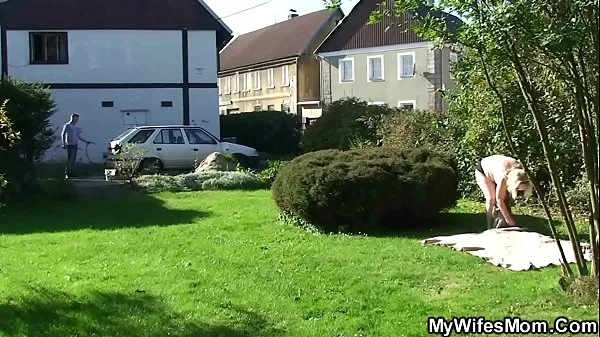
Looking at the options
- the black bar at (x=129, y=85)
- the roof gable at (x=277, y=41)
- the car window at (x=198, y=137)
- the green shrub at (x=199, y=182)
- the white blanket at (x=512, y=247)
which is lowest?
the white blanket at (x=512, y=247)

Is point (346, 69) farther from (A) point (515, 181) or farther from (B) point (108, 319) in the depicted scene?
(B) point (108, 319)

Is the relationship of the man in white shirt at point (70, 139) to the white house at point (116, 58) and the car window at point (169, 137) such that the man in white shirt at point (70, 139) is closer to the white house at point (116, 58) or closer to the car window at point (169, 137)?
the car window at point (169, 137)

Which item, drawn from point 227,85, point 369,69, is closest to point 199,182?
point 369,69

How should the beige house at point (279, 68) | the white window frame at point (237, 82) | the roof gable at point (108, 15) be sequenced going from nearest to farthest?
1. the roof gable at point (108, 15)
2. the beige house at point (279, 68)
3. the white window frame at point (237, 82)

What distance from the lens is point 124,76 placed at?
3145 cm

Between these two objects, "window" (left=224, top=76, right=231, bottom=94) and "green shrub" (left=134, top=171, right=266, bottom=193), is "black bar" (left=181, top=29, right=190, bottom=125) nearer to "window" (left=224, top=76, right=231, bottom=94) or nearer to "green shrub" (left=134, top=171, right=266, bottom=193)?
"green shrub" (left=134, top=171, right=266, bottom=193)

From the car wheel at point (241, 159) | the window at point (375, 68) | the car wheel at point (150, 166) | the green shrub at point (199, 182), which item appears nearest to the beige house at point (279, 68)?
the window at point (375, 68)

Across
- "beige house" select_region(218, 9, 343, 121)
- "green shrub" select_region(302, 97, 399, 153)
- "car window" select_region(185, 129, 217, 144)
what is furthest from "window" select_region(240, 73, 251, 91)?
"car window" select_region(185, 129, 217, 144)

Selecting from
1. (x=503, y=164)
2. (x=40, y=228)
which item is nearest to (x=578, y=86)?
(x=503, y=164)

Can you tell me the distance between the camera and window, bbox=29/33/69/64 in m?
31.0

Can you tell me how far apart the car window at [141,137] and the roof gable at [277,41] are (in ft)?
93.6

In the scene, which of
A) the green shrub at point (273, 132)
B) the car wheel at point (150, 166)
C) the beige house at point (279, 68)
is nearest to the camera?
the car wheel at point (150, 166)

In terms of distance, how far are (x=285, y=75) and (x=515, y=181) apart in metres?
43.1

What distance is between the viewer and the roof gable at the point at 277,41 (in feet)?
175
